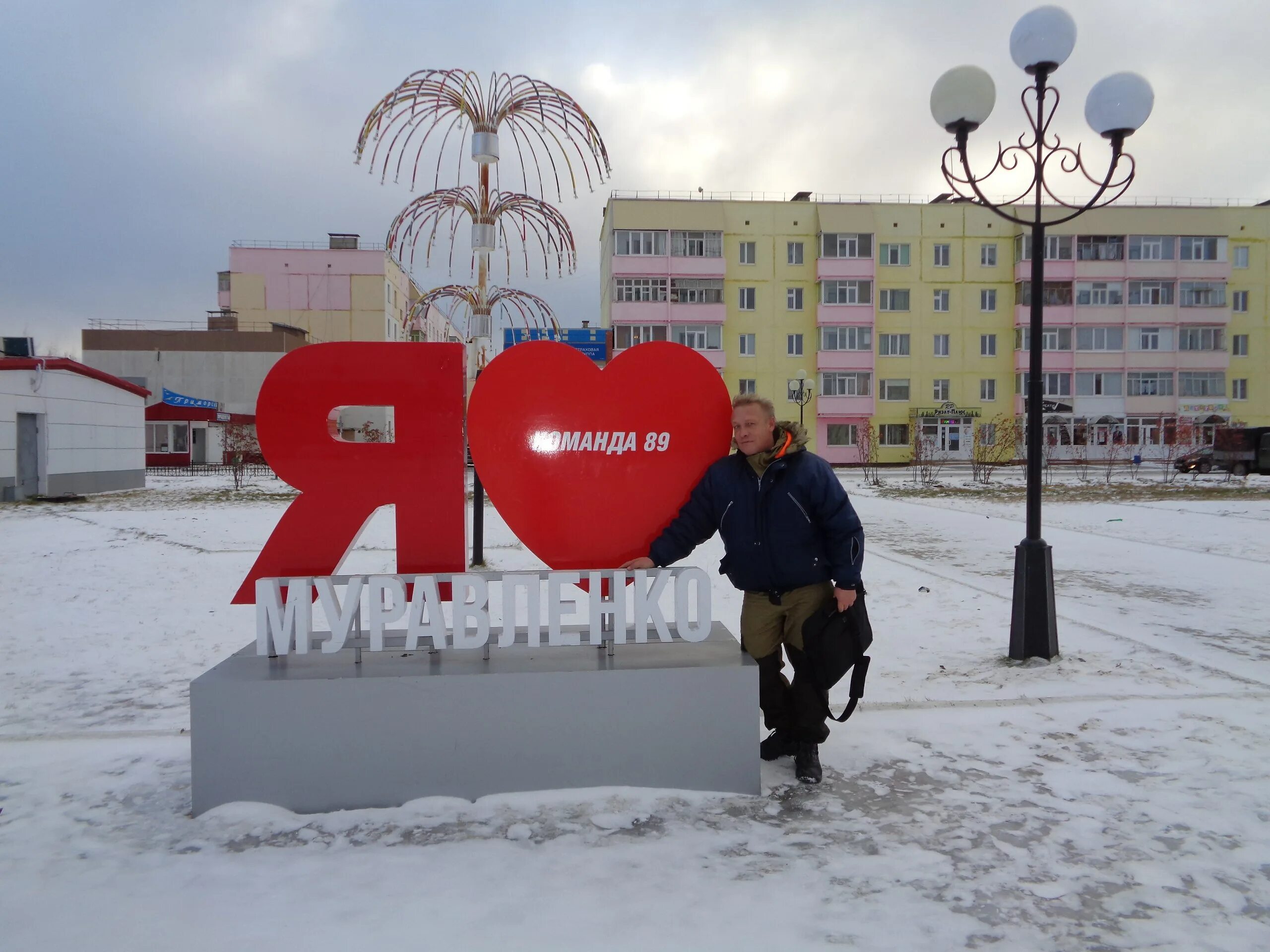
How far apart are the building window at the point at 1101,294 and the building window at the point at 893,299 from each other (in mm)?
9858

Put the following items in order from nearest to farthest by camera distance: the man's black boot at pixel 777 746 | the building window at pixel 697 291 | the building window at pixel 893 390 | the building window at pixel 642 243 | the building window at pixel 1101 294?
the man's black boot at pixel 777 746 → the building window at pixel 642 243 → the building window at pixel 697 291 → the building window at pixel 893 390 → the building window at pixel 1101 294

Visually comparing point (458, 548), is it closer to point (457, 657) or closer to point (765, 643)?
→ point (457, 657)

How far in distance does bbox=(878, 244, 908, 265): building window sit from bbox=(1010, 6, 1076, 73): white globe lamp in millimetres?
39357

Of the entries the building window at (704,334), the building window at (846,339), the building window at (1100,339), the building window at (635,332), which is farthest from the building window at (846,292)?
the building window at (1100,339)

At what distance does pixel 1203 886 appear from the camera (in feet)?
9.43

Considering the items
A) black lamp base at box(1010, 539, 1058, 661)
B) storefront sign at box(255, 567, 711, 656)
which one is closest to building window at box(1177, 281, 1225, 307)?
black lamp base at box(1010, 539, 1058, 661)

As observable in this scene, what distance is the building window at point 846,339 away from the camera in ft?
140

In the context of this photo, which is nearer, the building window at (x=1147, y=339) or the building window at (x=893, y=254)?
the building window at (x=893, y=254)

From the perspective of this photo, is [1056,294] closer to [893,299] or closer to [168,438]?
[893,299]

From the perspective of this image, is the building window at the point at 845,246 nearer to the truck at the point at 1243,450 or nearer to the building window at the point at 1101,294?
the building window at the point at 1101,294

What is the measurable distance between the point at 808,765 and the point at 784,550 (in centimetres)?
107

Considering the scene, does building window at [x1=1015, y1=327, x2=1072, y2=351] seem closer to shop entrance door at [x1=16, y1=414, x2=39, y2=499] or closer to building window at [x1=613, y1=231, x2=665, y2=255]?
building window at [x1=613, y1=231, x2=665, y2=255]

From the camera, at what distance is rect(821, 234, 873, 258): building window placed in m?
42.5

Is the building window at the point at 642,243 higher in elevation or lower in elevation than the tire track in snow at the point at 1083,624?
higher
